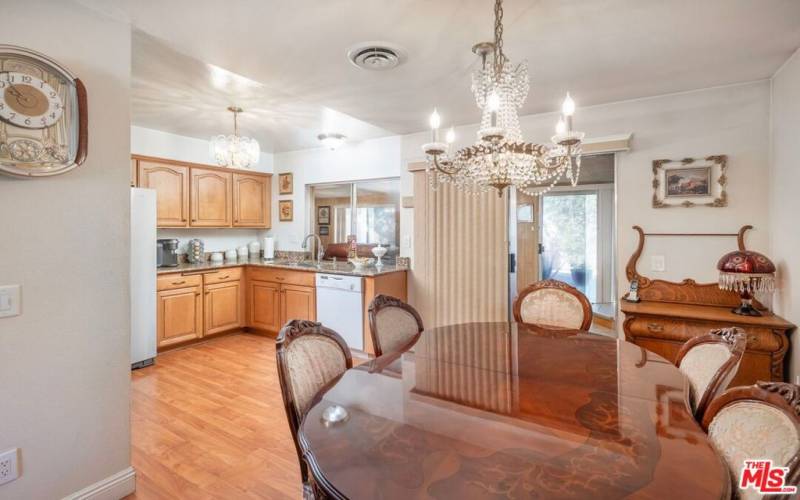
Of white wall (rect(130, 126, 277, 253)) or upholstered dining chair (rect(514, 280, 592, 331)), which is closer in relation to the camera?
upholstered dining chair (rect(514, 280, 592, 331))

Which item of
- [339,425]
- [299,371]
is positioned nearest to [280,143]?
[299,371]

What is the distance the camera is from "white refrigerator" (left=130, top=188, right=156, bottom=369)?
3555 millimetres

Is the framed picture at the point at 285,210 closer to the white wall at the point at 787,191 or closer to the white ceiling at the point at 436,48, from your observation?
the white ceiling at the point at 436,48

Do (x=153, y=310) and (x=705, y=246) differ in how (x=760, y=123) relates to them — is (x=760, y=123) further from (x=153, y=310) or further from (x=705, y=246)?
(x=153, y=310)

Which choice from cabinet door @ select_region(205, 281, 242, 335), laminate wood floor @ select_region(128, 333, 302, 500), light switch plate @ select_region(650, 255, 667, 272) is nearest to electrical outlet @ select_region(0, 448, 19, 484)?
laminate wood floor @ select_region(128, 333, 302, 500)

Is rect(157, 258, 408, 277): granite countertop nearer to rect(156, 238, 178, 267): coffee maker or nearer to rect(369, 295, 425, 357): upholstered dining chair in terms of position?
rect(156, 238, 178, 267): coffee maker

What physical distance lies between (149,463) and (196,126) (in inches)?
129

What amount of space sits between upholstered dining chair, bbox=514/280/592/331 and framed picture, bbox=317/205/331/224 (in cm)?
322

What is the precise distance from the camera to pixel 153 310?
3.71 m

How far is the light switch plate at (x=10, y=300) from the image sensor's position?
1.53 meters

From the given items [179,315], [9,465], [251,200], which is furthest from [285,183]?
[9,465]

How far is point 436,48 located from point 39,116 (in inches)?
72.7

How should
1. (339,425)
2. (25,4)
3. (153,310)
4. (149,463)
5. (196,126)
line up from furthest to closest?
(196,126), (153,310), (149,463), (25,4), (339,425)

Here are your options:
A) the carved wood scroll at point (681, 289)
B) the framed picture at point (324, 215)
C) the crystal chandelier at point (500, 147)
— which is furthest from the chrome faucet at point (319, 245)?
the carved wood scroll at point (681, 289)
